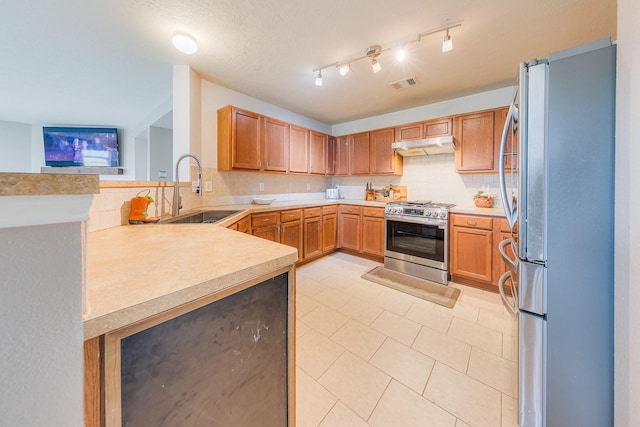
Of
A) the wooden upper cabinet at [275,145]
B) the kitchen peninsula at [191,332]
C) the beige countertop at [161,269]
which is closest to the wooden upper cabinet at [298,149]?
the wooden upper cabinet at [275,145]

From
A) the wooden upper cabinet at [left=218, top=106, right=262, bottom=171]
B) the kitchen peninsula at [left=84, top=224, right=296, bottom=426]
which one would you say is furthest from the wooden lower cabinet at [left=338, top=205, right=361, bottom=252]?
the kitchen peninsula at [left=84, top=224, right=296, bottom=426]

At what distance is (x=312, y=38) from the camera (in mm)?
1953

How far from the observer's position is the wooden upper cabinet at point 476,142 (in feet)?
8.93

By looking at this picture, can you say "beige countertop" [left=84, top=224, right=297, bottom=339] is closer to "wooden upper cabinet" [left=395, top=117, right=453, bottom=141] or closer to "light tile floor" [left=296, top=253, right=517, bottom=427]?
"light tile floor" [left=296, top=253, right=517, bottom=427]

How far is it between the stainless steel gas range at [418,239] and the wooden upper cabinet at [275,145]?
159cm

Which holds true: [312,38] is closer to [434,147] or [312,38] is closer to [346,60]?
[346,60]

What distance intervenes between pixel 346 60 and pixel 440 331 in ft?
8.38

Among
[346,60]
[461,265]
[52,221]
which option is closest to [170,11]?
[346,60]

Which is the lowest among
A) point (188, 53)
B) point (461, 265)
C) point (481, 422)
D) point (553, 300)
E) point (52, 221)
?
point (481, 422)

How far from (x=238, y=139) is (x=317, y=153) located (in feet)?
4.79

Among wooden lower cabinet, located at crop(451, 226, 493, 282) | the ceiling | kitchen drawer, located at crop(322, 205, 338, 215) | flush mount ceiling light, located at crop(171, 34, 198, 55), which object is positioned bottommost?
wooden lower cabinet, located at crop(451, 226, 493, 282)

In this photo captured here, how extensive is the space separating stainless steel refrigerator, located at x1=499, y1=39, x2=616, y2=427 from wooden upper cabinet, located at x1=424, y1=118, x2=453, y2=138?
2082 mm

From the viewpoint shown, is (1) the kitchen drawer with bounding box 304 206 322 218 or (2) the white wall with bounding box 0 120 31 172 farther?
(2) the white wall with bounding box 0 120 31 172

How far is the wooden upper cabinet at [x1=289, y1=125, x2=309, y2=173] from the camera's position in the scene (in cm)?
342
